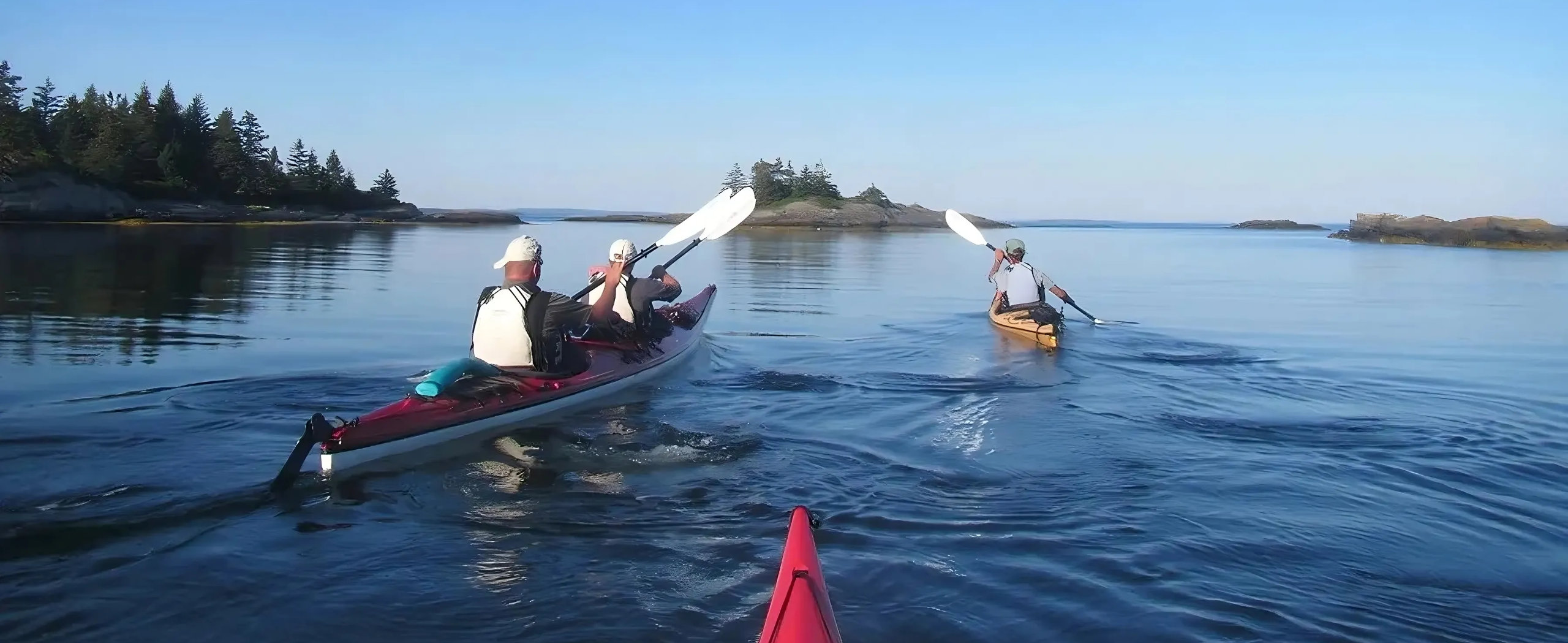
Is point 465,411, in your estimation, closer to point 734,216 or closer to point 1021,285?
point 734,216

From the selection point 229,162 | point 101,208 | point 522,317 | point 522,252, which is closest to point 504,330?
point 522,317

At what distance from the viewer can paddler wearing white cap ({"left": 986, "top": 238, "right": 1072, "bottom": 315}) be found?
16.3 meters

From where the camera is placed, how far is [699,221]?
14.1 meters

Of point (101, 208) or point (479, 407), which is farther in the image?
point (101, 208)

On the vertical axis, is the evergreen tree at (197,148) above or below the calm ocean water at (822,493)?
above

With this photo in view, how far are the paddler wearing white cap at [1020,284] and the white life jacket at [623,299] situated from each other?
7082 mm

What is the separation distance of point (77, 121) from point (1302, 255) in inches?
2620

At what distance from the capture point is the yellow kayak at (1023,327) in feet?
48.8

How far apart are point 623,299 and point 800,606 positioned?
26.0ft

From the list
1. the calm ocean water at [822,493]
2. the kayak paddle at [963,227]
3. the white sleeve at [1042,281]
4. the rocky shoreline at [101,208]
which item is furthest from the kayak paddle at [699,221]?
the rocky shoreline at [101,208]

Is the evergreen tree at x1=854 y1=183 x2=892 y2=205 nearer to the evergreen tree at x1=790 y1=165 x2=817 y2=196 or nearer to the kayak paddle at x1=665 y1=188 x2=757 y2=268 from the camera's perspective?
the evergreen tree at x1=790 y1=165 x2=817 y2=196

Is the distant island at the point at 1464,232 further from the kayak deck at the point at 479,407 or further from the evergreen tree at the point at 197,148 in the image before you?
the evergreen tree at the point at 197,148

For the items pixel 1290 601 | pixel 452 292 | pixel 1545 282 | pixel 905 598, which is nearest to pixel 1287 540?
pixel 1290 601

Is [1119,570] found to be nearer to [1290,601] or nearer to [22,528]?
[1290,601]
